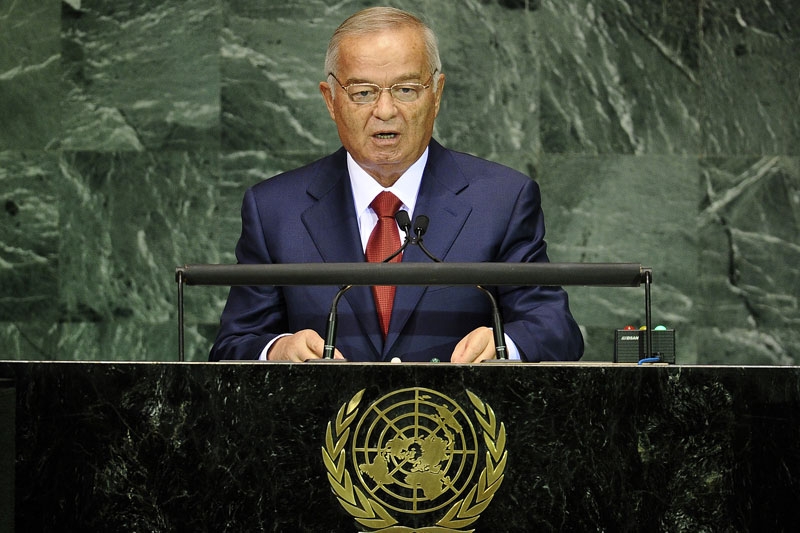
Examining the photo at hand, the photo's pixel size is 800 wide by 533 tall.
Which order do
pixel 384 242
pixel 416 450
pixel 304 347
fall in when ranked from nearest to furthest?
1. pixel 416 450
2. pixel 304 347
3. pixel 384 242

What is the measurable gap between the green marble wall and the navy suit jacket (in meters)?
1.65

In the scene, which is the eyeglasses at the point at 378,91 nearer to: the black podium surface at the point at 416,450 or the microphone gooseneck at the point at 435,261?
the microphone gooseneck at the point at 435,261

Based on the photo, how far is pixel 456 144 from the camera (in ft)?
17.9

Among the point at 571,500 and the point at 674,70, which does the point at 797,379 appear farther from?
the point at 674,70

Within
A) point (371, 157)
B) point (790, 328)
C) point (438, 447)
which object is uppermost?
point (371, 157)

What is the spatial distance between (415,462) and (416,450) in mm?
24

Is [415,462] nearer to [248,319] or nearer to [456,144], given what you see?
[248,319]

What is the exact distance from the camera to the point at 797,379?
2387mm

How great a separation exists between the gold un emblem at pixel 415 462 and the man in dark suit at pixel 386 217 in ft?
3.07

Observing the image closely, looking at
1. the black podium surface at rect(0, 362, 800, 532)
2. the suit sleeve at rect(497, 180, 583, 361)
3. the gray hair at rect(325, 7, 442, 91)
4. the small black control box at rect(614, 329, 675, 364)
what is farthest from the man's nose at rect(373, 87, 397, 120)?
the black podium surface at rect(0, 362, 800, 532)

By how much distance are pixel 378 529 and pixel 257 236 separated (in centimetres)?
150

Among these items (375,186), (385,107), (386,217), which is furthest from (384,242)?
(385,107)

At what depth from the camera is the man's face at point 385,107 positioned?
12.1 ft

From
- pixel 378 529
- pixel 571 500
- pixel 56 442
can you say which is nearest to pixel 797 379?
pixel 571 500
